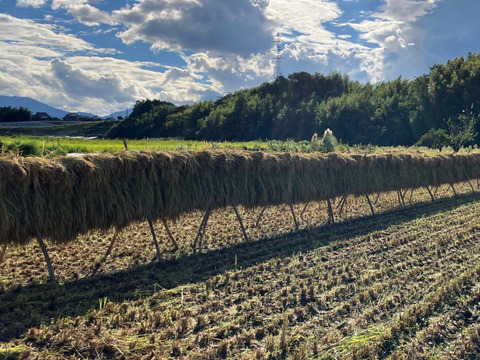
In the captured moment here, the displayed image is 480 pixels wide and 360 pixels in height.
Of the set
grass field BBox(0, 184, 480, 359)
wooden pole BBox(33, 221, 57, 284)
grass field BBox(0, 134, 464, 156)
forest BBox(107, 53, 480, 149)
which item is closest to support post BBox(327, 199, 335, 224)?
grass field BBox(0, 184, 480, 359)

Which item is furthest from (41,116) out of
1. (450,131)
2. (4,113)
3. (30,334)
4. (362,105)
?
(30,334)

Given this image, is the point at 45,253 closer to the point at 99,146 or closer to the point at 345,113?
the point at 99,146

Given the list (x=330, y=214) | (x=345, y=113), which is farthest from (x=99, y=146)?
(x=345, y=113)

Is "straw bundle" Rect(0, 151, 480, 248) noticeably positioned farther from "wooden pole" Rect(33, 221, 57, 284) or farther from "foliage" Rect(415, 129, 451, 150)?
"foliage" Rect(415, 129, 451, 150)

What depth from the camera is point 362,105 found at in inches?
1702

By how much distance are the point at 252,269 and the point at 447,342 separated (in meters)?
3.45

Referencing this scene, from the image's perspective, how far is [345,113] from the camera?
4344 centimetres

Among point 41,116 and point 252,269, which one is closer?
point 252,269

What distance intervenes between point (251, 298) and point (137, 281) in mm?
2092

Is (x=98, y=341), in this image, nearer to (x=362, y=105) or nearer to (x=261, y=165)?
(x=261, y=165)

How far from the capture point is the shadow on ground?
211 inches

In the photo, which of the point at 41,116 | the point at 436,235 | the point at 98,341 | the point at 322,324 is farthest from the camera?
the point at 41,116

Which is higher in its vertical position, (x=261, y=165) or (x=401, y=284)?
(x=261, y=165)

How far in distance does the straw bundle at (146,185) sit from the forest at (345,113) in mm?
22025
